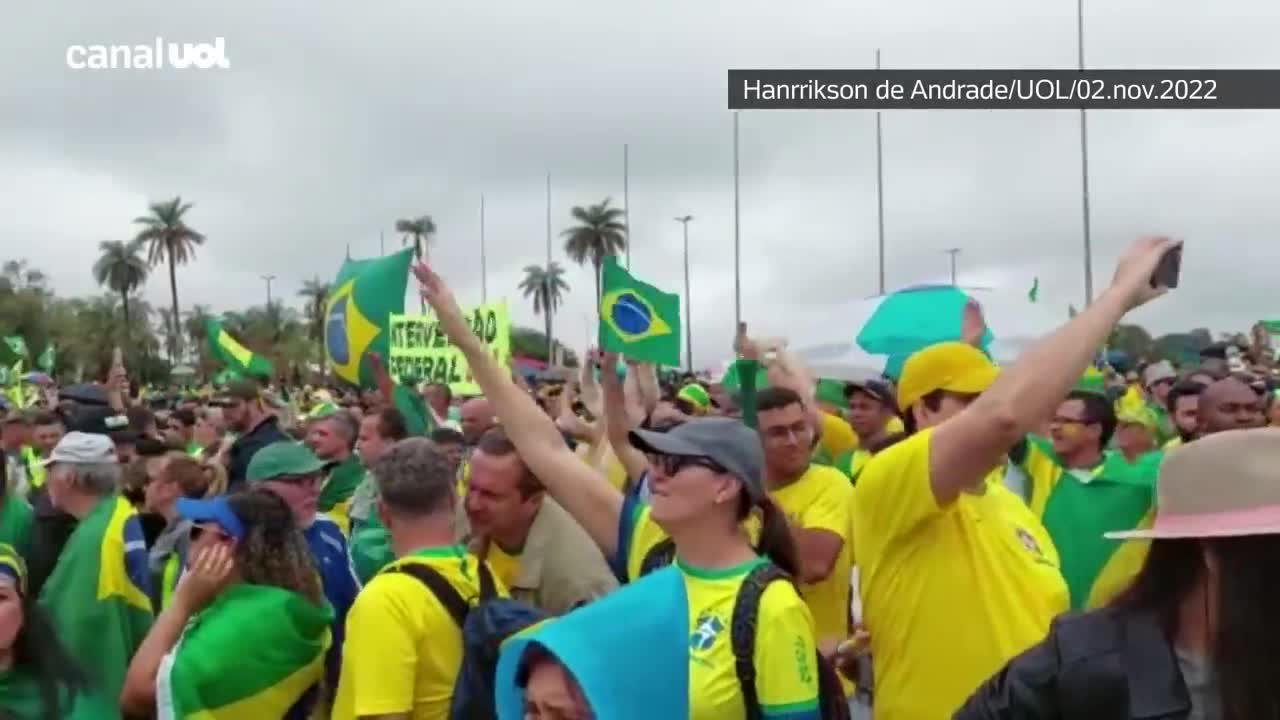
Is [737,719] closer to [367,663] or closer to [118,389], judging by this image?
[367,663]

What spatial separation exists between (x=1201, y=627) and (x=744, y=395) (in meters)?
3.01

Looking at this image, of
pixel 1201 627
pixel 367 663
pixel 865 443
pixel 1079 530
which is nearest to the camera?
pixel 1201 627

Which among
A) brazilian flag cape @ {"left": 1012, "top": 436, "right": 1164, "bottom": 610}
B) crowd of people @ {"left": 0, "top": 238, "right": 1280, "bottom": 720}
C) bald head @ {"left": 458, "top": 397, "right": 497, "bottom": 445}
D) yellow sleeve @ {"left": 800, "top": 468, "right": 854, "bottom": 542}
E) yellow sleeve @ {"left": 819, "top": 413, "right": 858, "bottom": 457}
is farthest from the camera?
bald head @ {"left": 458, "top": 397, "right": 497, "bottom": 445}

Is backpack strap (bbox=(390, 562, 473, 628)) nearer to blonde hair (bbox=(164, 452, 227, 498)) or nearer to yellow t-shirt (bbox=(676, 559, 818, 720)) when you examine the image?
yellow t-shirt (bbox=(676, 559, 818, 720))

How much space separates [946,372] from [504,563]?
165cm

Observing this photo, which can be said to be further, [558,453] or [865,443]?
[865,443]

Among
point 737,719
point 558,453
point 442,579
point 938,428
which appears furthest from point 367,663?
point 938,428

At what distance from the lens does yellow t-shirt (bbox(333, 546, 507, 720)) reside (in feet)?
11.5

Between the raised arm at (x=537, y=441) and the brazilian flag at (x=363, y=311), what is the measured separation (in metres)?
5.74

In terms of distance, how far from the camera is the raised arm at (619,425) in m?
4.61

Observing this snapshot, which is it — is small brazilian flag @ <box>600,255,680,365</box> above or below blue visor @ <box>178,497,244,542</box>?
above

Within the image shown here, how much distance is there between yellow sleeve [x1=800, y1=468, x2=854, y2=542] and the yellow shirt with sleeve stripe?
6.21 feet

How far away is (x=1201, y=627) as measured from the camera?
6.20 feet

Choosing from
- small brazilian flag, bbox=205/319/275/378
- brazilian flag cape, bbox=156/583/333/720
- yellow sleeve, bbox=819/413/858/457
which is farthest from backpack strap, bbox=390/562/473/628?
small brazilian flag, bbox=205/319/275/378
